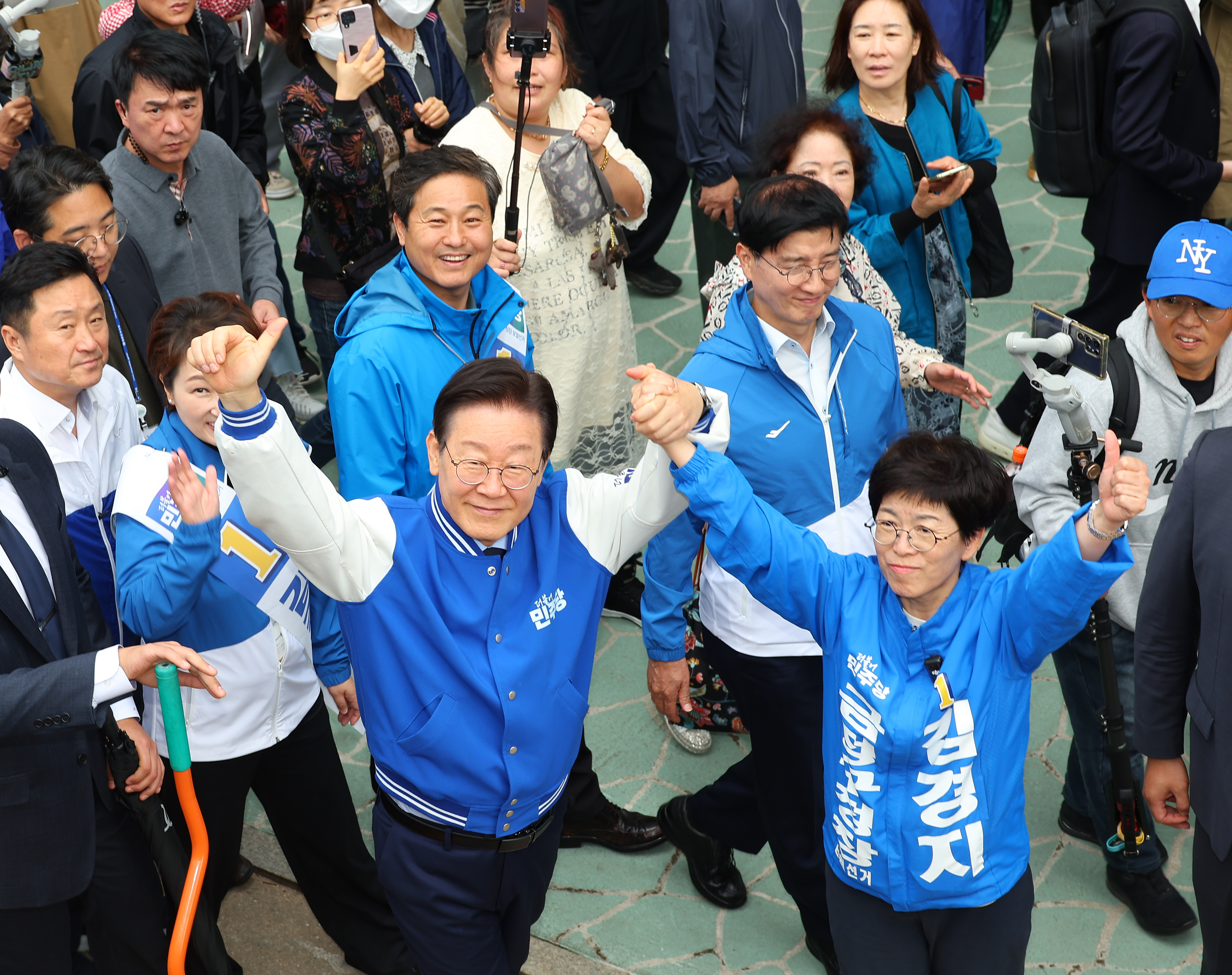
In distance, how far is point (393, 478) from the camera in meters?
3.69

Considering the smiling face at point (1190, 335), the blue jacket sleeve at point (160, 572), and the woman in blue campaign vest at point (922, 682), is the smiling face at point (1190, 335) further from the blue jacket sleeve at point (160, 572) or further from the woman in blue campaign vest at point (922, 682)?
the blue jacket sleeve at point (160, 572)

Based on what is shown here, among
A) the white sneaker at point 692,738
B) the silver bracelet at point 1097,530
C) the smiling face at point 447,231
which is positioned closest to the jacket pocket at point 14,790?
the smiling face at point 447,231

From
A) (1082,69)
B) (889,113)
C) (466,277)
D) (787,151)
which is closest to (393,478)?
(466,277)

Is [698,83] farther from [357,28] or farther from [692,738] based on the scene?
[692,738]

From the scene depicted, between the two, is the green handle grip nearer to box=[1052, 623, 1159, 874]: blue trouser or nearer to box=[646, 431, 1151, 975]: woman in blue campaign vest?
box=[646, 431, 1151, 975]: woman in blue campaign vest

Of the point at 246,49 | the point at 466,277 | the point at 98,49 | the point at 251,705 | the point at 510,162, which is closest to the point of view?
the point at 251,705

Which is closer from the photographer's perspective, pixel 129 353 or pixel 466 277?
pixel 466 277

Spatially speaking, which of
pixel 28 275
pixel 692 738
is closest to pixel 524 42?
pixel 28 275

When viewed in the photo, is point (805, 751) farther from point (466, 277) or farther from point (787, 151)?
point (787, 151)

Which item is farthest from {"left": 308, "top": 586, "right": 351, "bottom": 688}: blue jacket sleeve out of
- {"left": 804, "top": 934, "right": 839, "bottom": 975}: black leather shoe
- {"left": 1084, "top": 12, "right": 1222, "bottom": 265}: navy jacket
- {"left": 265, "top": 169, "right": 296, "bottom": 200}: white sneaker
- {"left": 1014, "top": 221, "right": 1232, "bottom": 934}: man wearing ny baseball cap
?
{"left": 265, "top": 169, "right": 296, "bottom": 200}: white sneaker

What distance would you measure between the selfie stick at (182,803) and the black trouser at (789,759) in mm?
1464

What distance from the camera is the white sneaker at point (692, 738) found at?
4.95m

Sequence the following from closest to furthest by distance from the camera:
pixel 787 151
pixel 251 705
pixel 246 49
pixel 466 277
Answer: pixel 251 705 < pixel 466 277 < pixel 787 151 < pixel 246 49

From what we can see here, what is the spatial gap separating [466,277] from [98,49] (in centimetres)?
264
